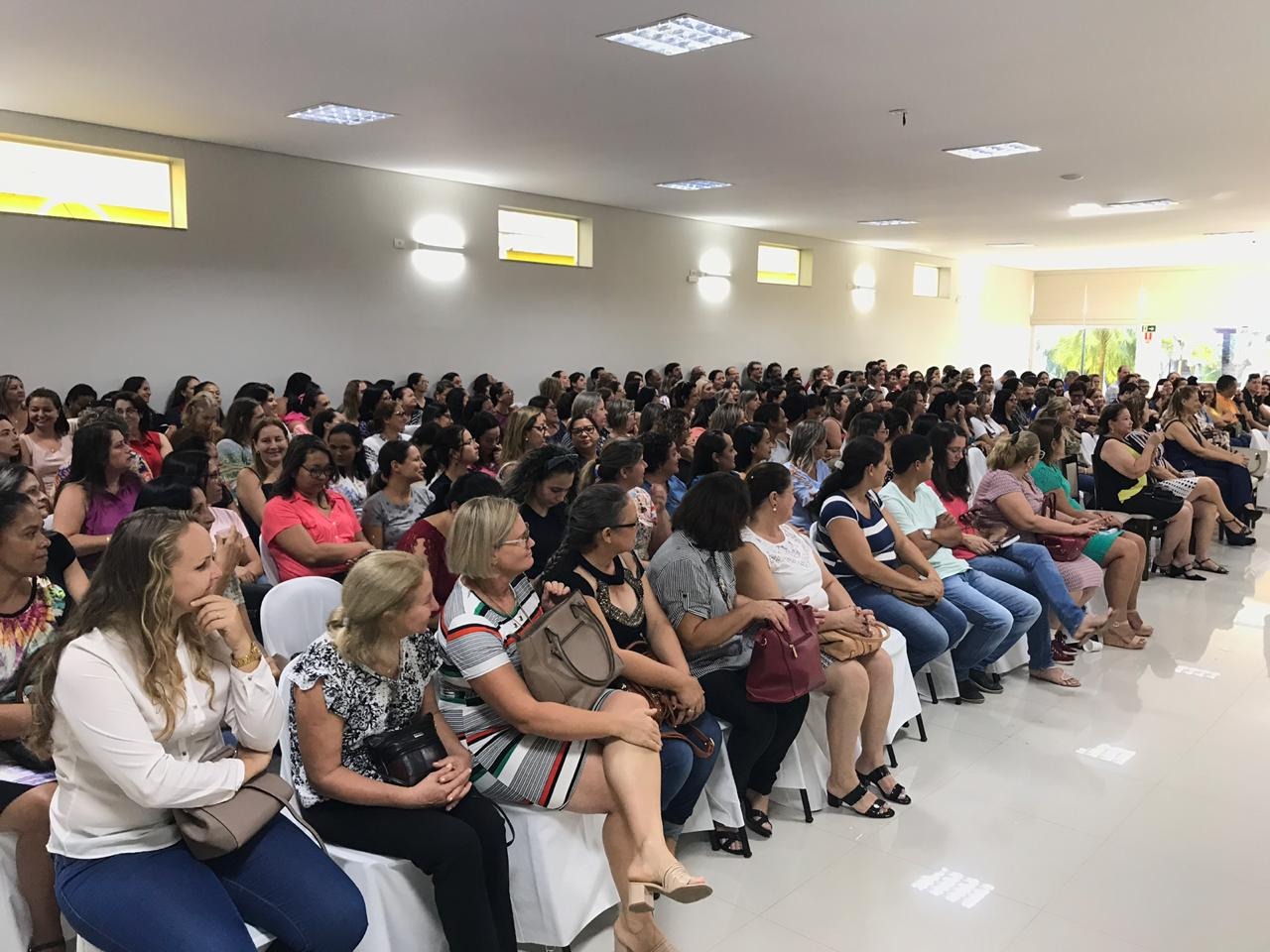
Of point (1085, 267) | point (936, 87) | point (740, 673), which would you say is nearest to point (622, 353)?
point (936, 87)

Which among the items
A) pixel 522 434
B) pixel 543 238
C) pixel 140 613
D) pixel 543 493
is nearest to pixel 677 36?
pixel 522 434

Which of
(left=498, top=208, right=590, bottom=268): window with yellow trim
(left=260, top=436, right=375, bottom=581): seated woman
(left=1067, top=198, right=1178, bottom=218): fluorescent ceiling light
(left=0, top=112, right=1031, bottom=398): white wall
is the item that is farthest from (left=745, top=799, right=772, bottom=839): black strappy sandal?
(left=1067, top=198, right=1178, bottom=218): fluorescent ceiling light

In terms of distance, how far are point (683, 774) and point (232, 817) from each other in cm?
126

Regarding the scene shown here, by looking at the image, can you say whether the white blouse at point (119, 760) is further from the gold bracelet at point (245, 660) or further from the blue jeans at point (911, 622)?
the blue jeans at point (911, 622)

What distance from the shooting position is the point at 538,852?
2.51 metres

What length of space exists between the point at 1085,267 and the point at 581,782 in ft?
→ 72.3

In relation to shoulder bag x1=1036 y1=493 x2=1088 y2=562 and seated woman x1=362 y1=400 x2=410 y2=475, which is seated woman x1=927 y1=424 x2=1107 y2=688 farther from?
seated woman x1=362 y1=400 x2=410 y2=475

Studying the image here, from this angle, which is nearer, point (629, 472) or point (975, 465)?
point (629, 472)

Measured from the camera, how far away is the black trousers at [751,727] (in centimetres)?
317

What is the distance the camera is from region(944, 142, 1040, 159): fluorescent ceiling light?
8234mm

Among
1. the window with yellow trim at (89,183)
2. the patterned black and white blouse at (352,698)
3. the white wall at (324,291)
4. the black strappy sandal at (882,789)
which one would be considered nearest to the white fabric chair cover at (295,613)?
the patterned black and white blouse at (352,698)

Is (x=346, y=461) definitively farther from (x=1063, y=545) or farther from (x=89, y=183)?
(x=89, y=183)

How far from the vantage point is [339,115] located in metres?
7.33

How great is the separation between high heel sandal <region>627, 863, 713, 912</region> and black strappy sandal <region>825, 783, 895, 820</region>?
1233mm
